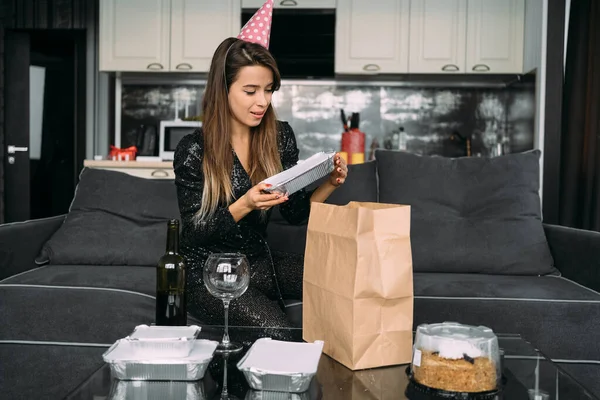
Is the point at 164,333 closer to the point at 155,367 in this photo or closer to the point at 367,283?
the point at 155,367

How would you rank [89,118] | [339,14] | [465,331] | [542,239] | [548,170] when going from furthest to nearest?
[89,118] → [339,14] → [548,170] → [542,239] → [465,331]

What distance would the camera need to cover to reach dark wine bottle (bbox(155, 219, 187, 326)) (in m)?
1.44

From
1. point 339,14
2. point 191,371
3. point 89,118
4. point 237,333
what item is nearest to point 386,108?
point 339,14

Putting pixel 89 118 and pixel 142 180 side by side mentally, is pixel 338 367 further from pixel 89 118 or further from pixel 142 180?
pixel 89 118

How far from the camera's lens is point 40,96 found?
5492 mm

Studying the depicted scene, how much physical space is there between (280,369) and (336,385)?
0.12m

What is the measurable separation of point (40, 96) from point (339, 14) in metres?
2.70

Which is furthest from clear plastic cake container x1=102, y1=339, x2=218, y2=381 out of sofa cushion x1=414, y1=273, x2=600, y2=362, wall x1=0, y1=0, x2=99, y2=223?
wall x1=0, y1=0, x2=99, y2=223

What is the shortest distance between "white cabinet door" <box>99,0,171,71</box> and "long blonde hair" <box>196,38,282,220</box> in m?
2.75

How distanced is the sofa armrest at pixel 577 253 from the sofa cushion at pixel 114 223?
1.40 metres

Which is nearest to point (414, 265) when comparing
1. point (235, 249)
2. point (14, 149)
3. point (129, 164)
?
point (235, 249)

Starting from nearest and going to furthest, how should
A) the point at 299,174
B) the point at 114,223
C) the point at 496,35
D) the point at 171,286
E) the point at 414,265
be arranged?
the point at 171,286
the point at 299,174
the point at 414,265
the point at 114,223
the point at 496,35

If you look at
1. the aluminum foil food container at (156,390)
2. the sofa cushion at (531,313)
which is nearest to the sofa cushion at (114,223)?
the sofa cushion at (531,313)

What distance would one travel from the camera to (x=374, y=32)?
445 cm
